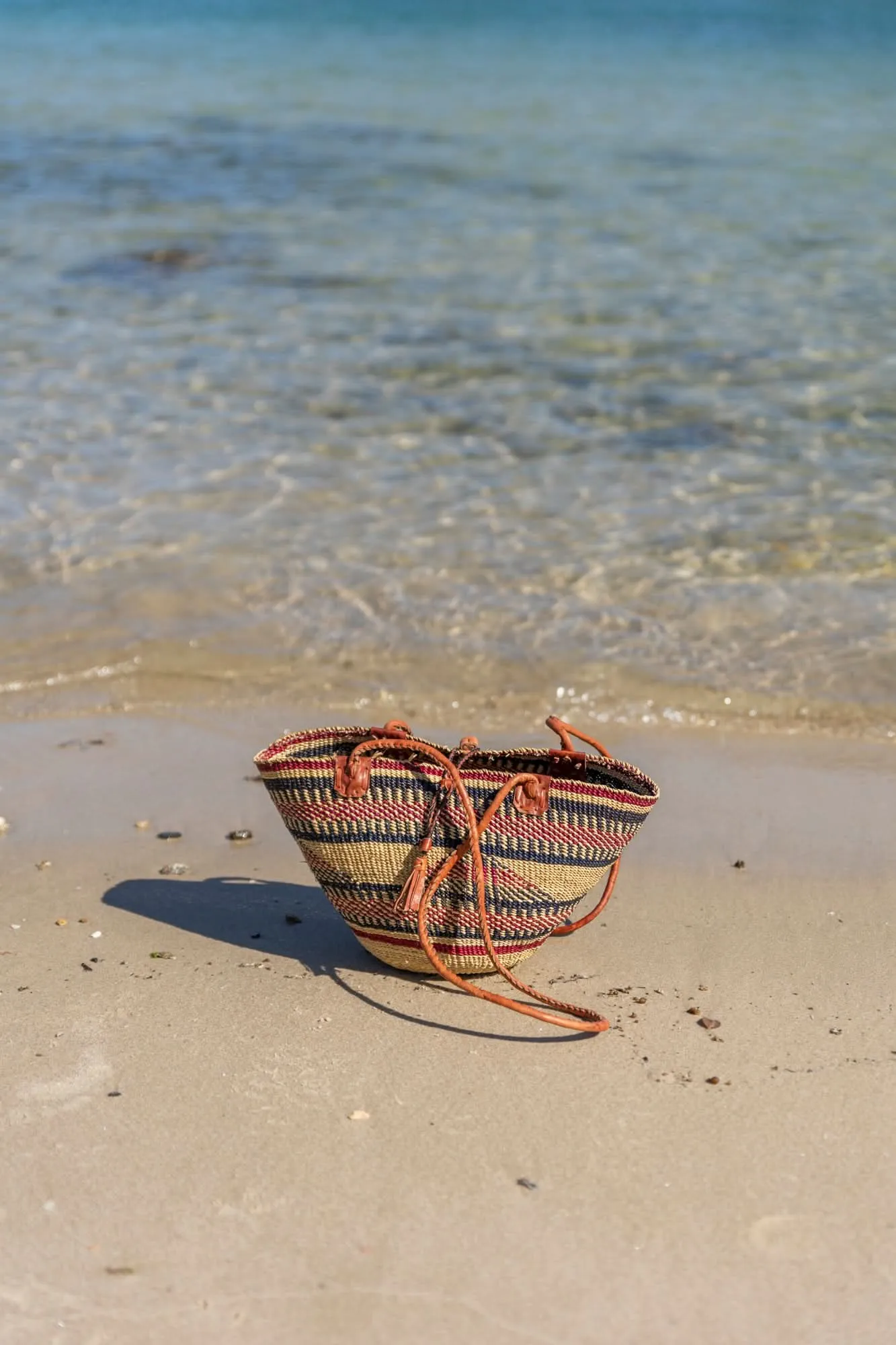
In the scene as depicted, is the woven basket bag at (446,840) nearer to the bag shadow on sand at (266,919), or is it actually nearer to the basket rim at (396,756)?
the basket rim at (396,756)

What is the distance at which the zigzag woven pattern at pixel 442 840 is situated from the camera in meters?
3.11

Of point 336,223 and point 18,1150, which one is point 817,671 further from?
point 336,223

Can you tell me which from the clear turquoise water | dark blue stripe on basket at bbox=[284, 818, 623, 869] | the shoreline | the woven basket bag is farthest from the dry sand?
the clear turquoise water

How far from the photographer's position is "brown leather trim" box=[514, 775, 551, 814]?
3.11 m

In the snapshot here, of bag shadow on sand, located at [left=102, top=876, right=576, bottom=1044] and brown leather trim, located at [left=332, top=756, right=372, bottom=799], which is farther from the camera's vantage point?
bag shadow on sand, located at [left=102, top=876, right=576, bottom=1044]

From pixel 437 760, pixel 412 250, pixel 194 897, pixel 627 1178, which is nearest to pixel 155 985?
pixel 194 897

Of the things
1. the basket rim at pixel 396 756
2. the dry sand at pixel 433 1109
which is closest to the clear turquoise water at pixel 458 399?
the dry sand at pixel 433 1109

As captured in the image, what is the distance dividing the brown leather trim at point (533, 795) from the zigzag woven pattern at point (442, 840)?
0.04 feet

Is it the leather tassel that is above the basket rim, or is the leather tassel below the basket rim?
below

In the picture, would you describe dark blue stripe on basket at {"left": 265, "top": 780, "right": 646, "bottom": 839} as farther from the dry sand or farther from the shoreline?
the shoreline

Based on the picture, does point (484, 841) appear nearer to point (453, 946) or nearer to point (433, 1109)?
point (453, 946)

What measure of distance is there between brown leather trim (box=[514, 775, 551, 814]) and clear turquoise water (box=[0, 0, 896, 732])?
6.03 ft

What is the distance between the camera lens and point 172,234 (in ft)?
36.9

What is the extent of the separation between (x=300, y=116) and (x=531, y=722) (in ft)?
42.4
